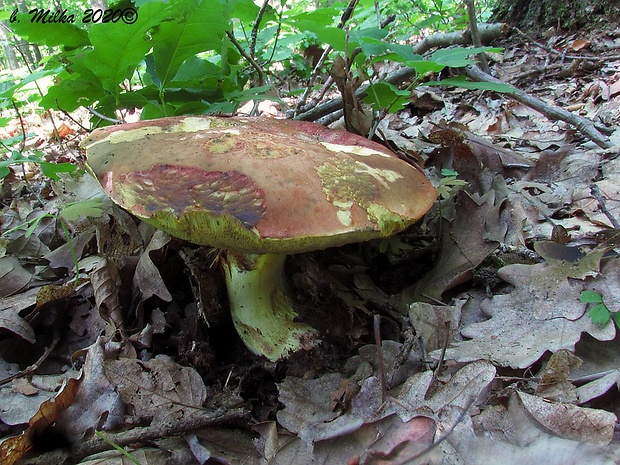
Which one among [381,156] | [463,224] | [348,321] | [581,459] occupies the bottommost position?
[348,321]

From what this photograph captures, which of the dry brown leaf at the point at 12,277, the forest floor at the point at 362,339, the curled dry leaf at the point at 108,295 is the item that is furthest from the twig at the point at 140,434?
the dry brown leaf at the point at 12,277

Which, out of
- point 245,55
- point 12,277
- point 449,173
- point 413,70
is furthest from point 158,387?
point 413,70

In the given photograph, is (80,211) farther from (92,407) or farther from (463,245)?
(463,245)

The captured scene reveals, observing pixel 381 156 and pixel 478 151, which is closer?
pixel 381 156

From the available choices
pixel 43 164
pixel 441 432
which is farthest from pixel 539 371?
pixel 43 164

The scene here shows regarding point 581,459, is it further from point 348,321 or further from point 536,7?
point 536,7
